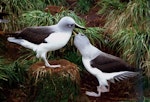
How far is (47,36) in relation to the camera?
4660 millimetres

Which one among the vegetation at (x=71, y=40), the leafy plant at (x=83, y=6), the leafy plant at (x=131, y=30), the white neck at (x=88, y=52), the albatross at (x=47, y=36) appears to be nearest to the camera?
the albatross at (x=47, y=36)

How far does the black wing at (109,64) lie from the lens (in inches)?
184

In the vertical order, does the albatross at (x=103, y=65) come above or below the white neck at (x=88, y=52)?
below

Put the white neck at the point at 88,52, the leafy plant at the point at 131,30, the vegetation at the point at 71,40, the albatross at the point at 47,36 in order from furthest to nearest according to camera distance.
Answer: the leafy plant at the point at 131,30 → the vegetation at the point at 71,40 → the white neck at the point at 88,52 → the albatross at the point at 47,36

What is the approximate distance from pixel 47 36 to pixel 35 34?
0.48 feet

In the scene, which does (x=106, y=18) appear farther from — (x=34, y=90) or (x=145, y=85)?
(x=34, y=90)

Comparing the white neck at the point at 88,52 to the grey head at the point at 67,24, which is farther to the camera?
the white neck at the point at 88,52

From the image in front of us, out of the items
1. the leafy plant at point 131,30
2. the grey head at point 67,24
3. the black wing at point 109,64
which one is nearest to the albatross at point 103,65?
the black wing at point 109,64

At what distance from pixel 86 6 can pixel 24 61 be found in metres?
2.73

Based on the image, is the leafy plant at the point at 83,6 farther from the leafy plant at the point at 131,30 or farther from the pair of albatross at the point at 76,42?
the pair of albatross at the point at 76,42

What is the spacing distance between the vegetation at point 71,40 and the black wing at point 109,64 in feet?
1.22

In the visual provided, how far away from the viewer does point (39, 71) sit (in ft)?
15.7

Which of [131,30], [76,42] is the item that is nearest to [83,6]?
[131,30]

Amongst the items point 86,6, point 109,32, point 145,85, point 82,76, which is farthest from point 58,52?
point 86,6
